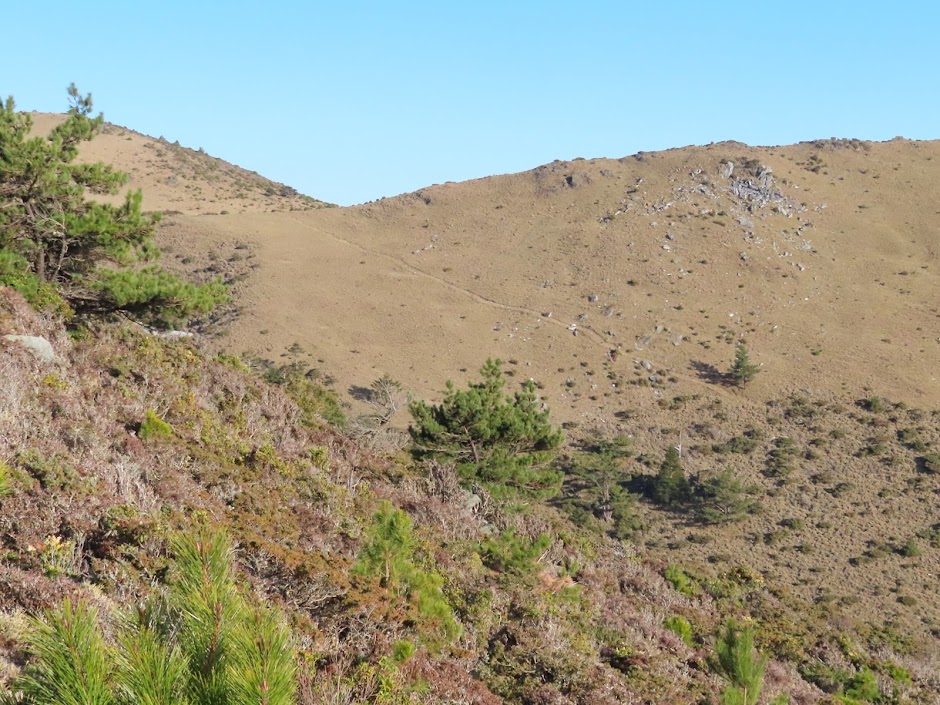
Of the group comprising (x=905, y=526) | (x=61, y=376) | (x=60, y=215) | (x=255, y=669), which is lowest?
(x=905, y=526)

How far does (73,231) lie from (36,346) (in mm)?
4962

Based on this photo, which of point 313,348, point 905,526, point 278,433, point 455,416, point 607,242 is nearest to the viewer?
point 278,433

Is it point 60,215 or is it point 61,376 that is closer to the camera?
point 61,376

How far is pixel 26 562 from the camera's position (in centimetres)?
622

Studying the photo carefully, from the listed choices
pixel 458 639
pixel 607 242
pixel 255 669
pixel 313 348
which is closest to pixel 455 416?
pixel 458 639

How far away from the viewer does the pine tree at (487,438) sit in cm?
2036

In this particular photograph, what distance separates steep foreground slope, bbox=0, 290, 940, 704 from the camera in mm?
6750

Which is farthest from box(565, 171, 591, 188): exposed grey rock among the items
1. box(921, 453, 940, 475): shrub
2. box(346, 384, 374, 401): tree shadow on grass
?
box(921, 453, 940, 475): shrub

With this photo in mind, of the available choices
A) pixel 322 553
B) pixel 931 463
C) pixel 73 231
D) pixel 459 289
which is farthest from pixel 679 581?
pixel 459 289

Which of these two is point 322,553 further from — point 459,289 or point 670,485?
point 459,289

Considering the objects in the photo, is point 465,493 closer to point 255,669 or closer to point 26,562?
point 26,562

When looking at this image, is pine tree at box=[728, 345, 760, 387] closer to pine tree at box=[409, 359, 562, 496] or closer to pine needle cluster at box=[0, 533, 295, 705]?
pine tree at box=[409, 359, 562, 496]

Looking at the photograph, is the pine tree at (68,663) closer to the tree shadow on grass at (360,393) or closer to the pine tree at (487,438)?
the pine tree at (487,438)

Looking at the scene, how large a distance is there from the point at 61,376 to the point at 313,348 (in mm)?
45692
